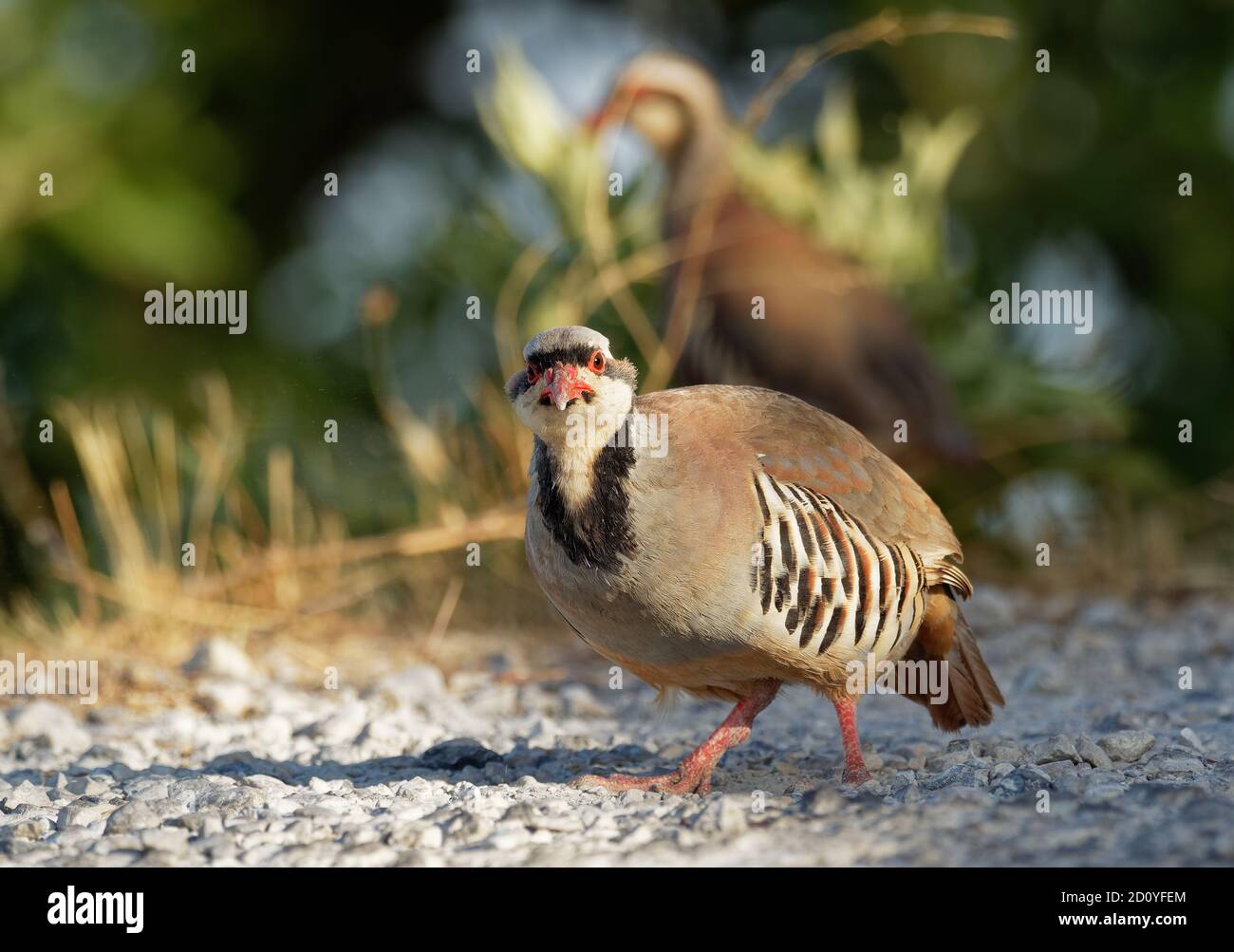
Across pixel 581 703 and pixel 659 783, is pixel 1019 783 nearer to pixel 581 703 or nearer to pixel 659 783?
pixel 659 783

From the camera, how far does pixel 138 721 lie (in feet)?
17.9

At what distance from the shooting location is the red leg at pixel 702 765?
4.09 meters

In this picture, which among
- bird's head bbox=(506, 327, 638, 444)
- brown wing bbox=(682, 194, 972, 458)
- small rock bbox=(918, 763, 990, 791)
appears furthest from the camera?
brown wing bbox=(682, 194, 972, 458)

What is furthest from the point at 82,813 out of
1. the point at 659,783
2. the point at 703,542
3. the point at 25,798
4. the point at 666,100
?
the point at 666,100

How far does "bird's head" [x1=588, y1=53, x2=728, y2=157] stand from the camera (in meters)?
8.27

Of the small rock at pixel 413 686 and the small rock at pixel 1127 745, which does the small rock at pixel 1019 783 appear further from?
the small rock at pixel 413 686

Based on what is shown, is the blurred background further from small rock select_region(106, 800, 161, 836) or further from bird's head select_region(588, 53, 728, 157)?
small rock select_region(106, 800, 161, 836)

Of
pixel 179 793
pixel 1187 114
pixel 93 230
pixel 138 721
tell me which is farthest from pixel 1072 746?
pixel 1187 114

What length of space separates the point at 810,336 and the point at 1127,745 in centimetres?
354

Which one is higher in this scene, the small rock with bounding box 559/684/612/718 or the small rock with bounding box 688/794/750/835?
the small rock with bounding box 559/684/612/718

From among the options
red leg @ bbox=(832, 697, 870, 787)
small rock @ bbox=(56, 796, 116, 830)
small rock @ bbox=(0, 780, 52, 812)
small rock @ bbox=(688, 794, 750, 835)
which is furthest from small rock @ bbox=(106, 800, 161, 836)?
red leg @ bbox=(832, 697, 870, 787)

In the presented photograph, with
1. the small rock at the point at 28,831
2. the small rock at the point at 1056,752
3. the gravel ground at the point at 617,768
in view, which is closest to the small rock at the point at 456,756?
the gravel ground at the point at 617,768

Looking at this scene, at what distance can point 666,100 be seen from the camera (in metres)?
8.35

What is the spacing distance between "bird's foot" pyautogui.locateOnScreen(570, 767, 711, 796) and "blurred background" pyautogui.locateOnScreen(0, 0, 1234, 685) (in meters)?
2.56
